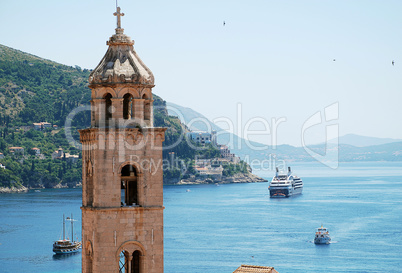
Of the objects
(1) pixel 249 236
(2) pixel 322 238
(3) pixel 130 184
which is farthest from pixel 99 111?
(1) pixel 249 236

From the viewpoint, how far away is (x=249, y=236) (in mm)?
115688

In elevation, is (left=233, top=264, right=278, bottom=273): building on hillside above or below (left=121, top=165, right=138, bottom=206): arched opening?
below

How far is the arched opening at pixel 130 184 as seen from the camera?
18.8m

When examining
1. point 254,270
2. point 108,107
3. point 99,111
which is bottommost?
point 254,270

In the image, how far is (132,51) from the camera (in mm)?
19062

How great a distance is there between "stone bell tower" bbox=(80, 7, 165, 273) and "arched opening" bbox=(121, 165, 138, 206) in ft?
0.09

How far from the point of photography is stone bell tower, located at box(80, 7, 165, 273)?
715 inches

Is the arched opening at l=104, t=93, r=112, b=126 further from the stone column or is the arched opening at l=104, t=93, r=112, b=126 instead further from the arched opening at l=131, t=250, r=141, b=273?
the arched opening at l=131, t=250, r=141, b=273

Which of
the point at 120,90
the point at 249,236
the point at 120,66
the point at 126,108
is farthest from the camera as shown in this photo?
the point at 249,236

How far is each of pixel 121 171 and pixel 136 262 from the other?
2.46 metres

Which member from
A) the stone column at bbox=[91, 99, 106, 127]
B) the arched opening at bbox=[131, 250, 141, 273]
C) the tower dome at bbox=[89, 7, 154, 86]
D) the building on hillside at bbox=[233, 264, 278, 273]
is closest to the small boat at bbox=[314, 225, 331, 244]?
the building on hillside at bbox=[233, 264, 278, 273]

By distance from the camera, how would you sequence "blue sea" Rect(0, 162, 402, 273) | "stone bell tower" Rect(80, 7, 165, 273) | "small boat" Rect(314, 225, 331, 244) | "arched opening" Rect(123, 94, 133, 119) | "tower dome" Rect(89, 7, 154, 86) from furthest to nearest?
1. "small boat" Rect(314, 225, 331, 244)
2. "blue sea" Rect(0, 162, 402, 273)
3. "arched opening" Rect(123, 94, 133, 119)
4. "tower dome" Rect(89, 7, 154, 86)
5. "stone bell tower" Rect(80, 7, 165, 273)

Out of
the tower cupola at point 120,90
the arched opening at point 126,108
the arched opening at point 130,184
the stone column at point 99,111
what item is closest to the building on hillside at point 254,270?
the arched opening at point 130,184

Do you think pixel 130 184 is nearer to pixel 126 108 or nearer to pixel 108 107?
pixel 126 108
